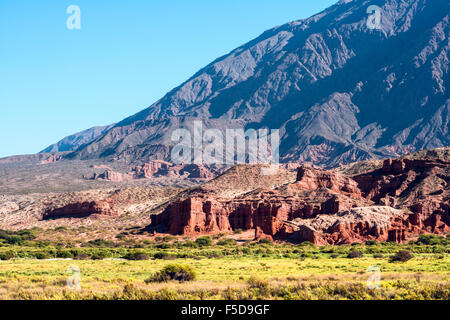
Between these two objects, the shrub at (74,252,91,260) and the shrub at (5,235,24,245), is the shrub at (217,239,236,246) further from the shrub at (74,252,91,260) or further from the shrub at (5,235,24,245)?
A: the shrub at (5,235,24,245)

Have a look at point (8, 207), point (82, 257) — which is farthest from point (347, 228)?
point (8, 207)

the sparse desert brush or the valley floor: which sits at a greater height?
the valley floor

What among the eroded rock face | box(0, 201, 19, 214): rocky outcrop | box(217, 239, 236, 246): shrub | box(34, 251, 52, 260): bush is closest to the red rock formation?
the eroded rock face

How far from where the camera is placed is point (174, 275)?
30.8 m

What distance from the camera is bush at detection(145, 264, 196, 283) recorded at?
1190 inches

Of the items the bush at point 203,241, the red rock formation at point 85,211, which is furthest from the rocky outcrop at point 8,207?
the bush at point 203,241

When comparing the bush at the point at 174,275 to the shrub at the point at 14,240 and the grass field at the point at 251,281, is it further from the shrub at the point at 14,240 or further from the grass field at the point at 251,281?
the shrub at the point at 14,240

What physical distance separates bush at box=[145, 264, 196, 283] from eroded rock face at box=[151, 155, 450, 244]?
34.3m

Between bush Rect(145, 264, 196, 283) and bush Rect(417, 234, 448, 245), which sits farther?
bush Rect(417, 234, 448, 245)

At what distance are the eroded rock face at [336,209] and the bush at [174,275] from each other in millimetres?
34266

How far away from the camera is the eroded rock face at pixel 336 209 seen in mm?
66938

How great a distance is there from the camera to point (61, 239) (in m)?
81.0
